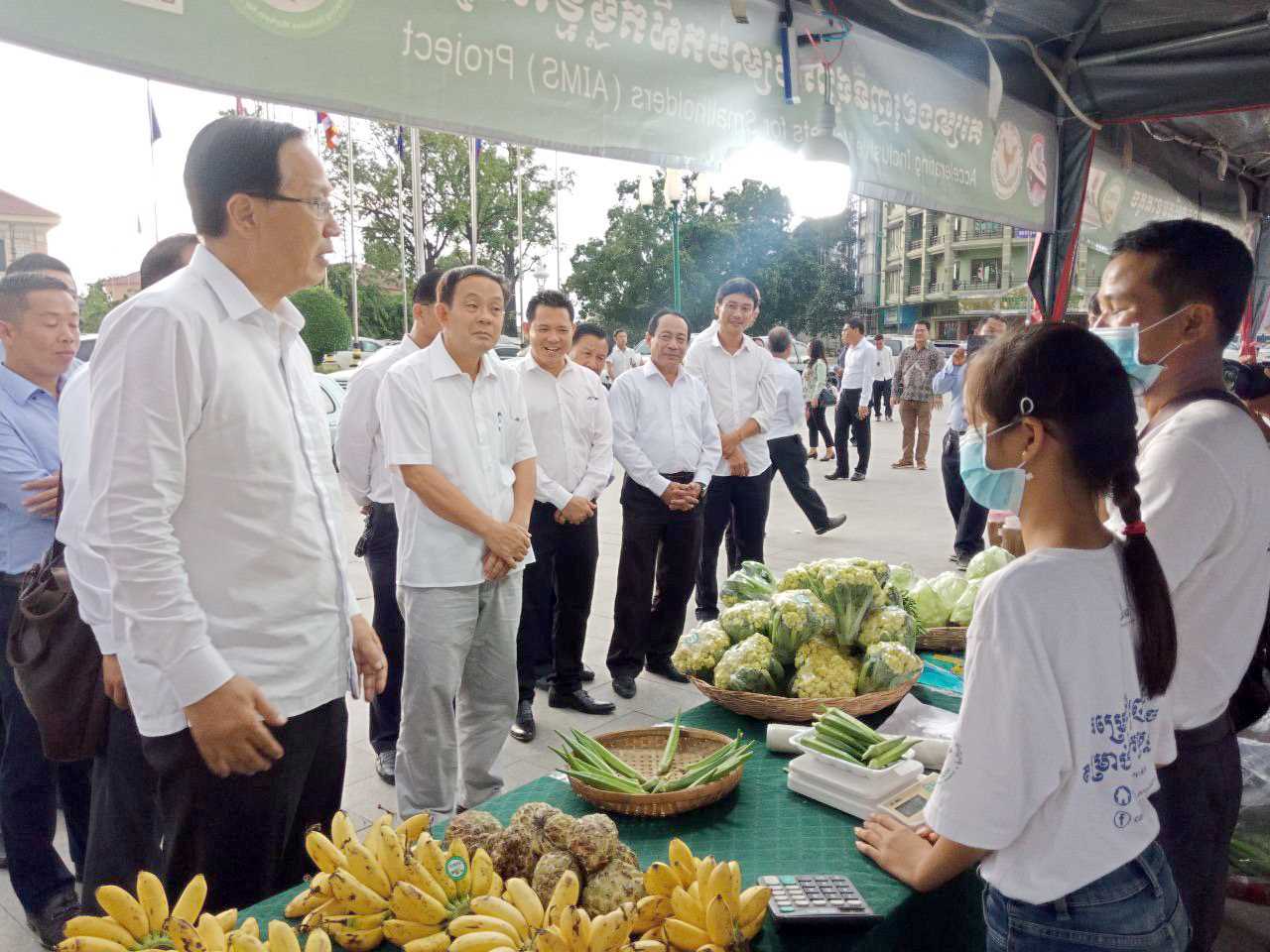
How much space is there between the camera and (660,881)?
4.54 ft

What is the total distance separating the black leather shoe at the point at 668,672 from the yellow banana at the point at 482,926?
11.6 ft

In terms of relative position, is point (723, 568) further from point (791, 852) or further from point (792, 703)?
point (791, 852)

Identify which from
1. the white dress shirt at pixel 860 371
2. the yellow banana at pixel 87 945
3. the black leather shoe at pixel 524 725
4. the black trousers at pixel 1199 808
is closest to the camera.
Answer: the yellow banana at pixel 87 945

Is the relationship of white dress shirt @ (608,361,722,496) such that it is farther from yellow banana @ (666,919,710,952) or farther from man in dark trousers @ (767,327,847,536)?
yellow banana @ (666,919,710,952)

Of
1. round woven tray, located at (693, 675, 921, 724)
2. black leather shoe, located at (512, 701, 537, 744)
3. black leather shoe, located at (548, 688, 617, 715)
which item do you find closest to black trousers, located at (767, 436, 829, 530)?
black leather shoe, located at (548, 688, 617, 715)

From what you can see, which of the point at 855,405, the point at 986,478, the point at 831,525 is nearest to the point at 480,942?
the point at 986,478

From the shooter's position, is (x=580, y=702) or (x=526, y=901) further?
(x=580, y=702)

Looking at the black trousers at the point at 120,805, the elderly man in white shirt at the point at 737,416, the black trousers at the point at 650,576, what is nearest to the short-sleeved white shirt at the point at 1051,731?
the black trousers at the point at 120,805

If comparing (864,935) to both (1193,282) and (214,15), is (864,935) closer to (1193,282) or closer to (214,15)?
(1193,282)

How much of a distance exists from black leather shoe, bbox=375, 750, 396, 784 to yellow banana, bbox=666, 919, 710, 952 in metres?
2.61

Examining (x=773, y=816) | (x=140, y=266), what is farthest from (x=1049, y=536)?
(x=140, y=266)

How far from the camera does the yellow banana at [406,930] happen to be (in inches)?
51.1

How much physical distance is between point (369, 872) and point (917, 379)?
10941mm

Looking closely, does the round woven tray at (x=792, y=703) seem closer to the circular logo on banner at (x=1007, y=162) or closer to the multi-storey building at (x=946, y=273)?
the circular logo on banner at (x=1007, y=162)
